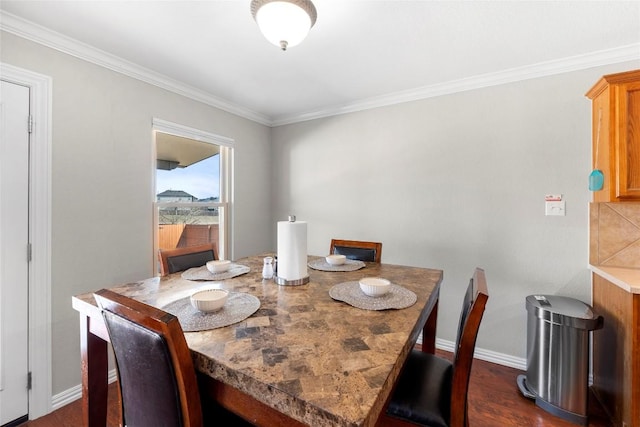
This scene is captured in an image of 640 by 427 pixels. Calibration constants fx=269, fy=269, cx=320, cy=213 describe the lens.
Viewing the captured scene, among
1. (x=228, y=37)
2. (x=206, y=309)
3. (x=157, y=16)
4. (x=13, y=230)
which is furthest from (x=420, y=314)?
(x=13, y=230)

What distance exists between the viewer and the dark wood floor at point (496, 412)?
1.67 m

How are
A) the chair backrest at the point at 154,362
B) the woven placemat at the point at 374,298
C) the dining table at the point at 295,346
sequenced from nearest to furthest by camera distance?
the dining table at the point at 295,346 → the chair backrest at the point at 154,362 → the woven placemat at the point at 374,298

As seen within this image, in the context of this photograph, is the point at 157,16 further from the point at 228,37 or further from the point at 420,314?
the point at 420,314

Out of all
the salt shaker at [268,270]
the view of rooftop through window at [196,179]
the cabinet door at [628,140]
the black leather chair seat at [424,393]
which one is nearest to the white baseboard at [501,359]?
the black leather chair seat at [424,393]

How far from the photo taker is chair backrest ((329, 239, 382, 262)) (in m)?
2.06

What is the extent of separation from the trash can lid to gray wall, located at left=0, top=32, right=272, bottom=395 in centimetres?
298

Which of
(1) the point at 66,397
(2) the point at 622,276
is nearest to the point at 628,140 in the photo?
(2) the point at 622,276

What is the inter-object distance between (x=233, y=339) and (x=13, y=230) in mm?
1804

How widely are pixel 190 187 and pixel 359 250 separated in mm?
1805

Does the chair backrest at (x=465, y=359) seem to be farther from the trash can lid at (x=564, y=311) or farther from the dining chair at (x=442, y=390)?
the trash can lid at (x=564, y=311)

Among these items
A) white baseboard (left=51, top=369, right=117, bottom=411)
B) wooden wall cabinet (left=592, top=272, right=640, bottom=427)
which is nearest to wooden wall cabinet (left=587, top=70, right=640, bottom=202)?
wooden wall cabinet (left=592, top=272, right=640, bottom=427)

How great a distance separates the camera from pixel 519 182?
224 centimetres

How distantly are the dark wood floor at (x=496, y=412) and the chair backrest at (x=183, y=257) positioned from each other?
1.02 meters

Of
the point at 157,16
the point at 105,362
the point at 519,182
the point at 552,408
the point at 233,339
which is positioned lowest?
the point at 552,408
